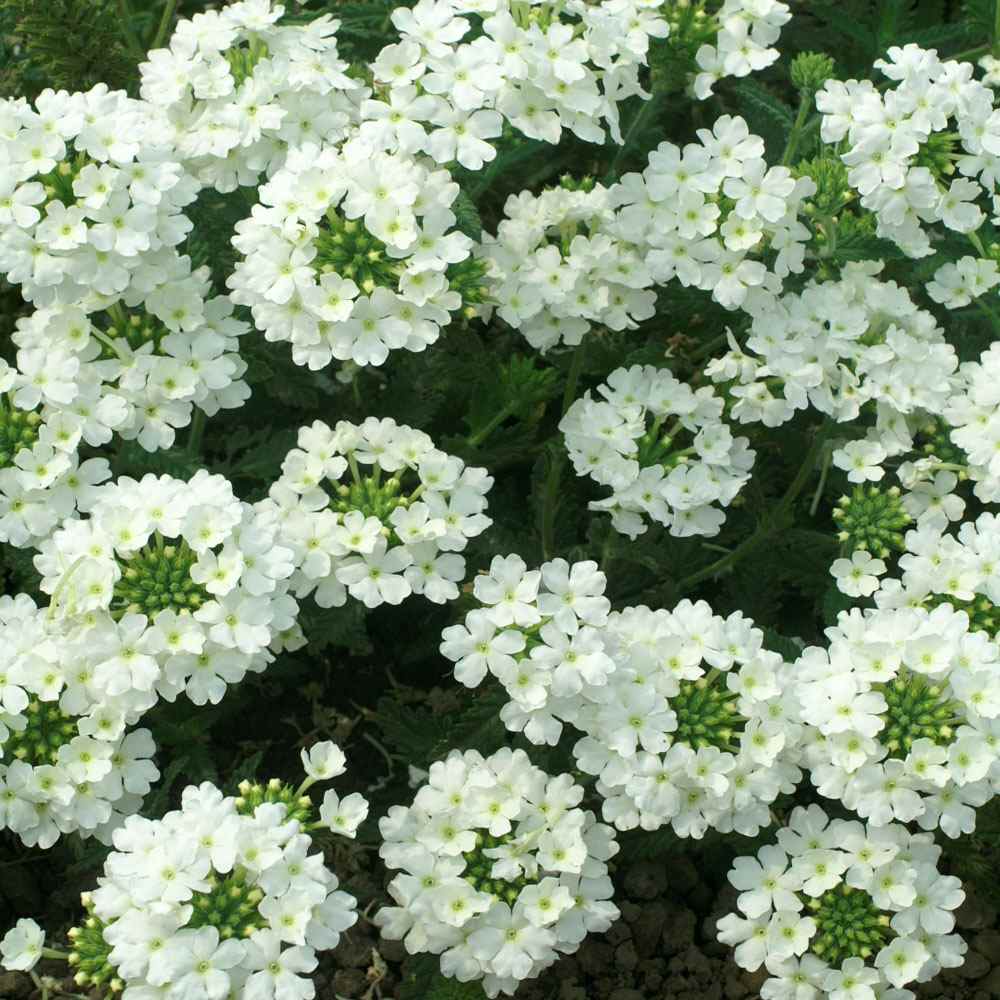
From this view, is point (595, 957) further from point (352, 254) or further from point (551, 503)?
point (352, 254)

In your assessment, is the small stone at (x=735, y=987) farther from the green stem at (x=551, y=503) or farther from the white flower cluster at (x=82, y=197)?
the white flower cluster at (x=82, y=197)

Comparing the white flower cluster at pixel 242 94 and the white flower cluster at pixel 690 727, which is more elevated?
the white flower cluster at pixel 242 94

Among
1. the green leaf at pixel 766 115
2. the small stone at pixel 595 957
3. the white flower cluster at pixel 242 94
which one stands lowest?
the small stone at pixel 595 957

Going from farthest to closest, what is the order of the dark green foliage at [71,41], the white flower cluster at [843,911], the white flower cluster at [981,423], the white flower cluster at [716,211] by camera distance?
the dark green foliage at [71,41], the white flower cluster at [716,211], the white flower cluster at [981,423], the white flower cluster at [843,911]

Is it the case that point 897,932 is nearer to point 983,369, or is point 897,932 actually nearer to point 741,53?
point 983,369

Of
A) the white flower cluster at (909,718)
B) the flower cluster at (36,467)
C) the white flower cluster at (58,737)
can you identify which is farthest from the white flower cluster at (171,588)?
the white flower cluster at (909,718)

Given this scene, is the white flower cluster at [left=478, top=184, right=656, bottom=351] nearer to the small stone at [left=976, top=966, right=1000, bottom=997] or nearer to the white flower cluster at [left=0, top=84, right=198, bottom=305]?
the white flower cluster at [left=0, top=84, right=198, bottom=305]

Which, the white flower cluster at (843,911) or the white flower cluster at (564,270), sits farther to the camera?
the white flower cluster at (564,270)

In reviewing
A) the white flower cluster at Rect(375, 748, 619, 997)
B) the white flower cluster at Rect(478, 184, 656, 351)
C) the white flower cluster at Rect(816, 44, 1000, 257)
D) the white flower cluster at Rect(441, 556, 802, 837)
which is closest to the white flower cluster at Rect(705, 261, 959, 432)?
the white flower cluster at Rect(816, 44, 1000, 257)
